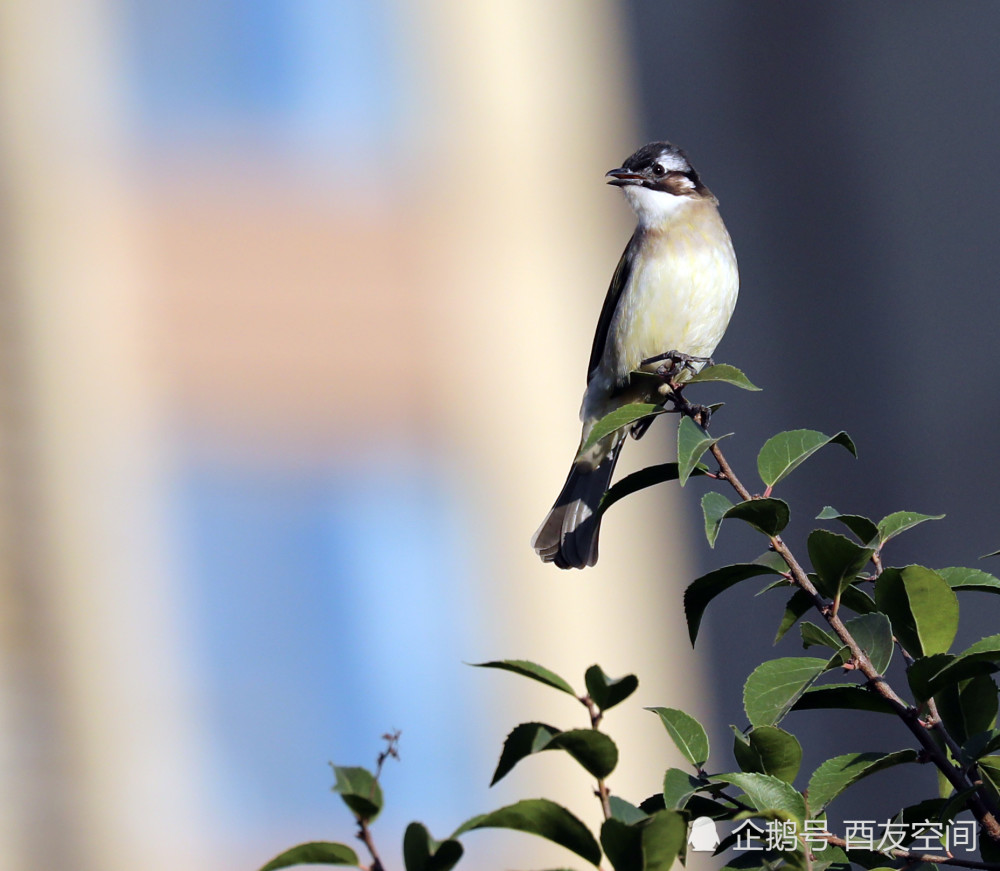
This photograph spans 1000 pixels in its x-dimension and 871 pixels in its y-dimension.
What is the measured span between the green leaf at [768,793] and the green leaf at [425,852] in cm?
25

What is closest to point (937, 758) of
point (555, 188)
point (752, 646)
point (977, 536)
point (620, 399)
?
point (620, 399)

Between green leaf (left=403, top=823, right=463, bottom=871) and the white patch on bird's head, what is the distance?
7.05ft

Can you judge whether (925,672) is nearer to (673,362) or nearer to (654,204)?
(673,362)

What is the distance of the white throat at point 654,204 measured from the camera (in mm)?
2793

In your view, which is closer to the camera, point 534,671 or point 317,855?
point 317,855

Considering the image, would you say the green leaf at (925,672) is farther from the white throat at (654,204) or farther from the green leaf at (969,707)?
the white throat at (654,204)

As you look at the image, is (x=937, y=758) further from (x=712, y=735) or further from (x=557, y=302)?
(x=557, y=302)

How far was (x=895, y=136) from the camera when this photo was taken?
644 centimetres

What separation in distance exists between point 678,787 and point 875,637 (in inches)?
8.6

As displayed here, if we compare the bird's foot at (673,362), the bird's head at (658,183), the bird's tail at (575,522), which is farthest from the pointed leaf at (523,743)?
the bird's head at (658,183)

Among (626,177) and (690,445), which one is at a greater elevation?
(626,177)

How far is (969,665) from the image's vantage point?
1025 millimetres

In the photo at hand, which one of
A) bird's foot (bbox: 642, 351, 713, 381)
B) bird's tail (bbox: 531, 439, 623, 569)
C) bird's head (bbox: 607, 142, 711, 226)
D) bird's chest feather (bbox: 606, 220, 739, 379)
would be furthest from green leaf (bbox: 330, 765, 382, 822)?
bird's head (bbox: 607, 142, 711, 226)

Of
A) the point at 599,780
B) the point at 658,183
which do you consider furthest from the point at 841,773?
the point at 658,183
